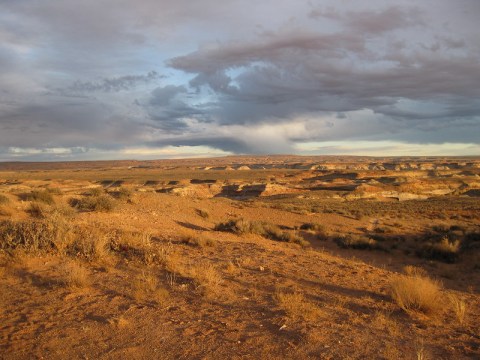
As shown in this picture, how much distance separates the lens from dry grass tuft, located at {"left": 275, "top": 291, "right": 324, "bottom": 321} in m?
6.63

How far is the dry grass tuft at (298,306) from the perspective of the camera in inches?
261

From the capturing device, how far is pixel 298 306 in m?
7.00

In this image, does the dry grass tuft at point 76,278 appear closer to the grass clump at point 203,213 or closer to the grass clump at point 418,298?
the grass clump at point 418,298

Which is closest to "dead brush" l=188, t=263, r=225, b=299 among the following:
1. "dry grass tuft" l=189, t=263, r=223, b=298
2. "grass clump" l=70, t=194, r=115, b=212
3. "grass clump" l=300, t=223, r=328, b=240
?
"dry grass tuft" l=189, t=263, r=223, b=298

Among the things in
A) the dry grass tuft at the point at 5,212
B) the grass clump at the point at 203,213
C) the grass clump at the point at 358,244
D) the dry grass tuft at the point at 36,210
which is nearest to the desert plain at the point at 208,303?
the grass clump at the point at 358,244

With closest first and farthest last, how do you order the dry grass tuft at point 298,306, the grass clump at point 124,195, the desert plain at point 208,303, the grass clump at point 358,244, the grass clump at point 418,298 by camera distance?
the desert plain at point 208,303 < the dry grass tuft at point 298,306 < the grass clump at point 418,298 < the grass clump at point 358,244 < the grass clump at point 124,195

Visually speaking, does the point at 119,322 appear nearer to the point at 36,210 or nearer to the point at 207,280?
the point at 207,280

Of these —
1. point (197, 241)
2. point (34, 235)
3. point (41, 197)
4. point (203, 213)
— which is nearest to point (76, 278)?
point (34, 235)

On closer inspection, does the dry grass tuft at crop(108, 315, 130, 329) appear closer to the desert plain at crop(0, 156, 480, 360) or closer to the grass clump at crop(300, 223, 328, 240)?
the desert plain at crop(0, 156, 480, 360)

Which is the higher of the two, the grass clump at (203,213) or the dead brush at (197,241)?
the dead brush at (197,241)

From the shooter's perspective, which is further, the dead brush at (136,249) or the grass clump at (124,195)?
the grass clump at (124,195)

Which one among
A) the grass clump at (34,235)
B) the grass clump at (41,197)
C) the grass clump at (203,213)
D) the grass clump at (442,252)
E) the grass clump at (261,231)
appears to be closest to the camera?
the grass clump at (34,235)

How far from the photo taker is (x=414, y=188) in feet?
203

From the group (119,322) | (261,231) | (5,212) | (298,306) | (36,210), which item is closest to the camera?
(119,322)
